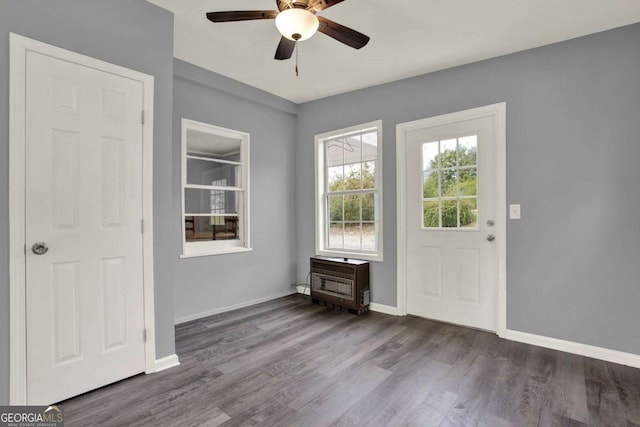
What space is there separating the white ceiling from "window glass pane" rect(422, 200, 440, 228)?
1.44m

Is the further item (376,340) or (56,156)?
(376,340)

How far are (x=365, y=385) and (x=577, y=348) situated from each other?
1908 millimetres

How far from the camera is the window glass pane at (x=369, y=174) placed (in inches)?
154

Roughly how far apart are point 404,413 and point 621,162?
101 inches

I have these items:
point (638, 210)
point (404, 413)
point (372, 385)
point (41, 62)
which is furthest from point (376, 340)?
point (41, 62)

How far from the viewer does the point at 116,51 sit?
7.11 ft

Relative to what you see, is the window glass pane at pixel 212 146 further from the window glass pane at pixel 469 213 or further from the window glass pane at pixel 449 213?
the window glass pane at pixel 469 213

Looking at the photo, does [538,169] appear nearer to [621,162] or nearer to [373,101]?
[621,162]

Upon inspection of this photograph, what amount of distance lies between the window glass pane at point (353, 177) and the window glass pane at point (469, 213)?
1.28 meters

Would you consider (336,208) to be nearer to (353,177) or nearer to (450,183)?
(353,177)

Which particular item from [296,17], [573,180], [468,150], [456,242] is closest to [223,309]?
[456,242]

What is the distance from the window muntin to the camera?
3.22 m

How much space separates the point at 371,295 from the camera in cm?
383

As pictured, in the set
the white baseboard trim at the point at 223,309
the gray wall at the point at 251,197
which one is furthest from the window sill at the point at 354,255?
the white baseboard trim at the point at 223,309
